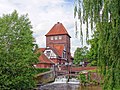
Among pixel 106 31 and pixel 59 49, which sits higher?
pixel 59 49

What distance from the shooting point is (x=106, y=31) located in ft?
16.0

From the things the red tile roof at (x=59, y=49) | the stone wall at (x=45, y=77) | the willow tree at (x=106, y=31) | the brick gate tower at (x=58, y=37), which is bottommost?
the stone wall at (x=45, y=77)

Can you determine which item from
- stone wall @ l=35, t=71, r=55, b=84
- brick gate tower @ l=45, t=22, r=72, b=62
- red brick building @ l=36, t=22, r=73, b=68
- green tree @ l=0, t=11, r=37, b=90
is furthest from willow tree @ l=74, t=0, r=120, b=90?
brick gate tower @ l=45, t=22, r=72, b=62

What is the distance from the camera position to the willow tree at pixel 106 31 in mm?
4676

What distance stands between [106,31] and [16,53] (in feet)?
43.4

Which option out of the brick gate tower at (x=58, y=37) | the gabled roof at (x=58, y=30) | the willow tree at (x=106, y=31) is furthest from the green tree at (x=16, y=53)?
the gabled roof at (x=58, y=30)

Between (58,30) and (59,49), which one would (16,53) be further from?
(58,30)

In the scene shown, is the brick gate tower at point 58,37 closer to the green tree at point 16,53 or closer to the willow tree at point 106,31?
the green tree at point 16,53

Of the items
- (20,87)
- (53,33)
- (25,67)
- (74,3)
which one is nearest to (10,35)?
(25,67)

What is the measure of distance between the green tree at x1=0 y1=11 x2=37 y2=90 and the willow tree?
38.2ft

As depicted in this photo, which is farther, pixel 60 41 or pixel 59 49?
pixel 60 41

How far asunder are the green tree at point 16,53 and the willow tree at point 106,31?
11633 millimetres

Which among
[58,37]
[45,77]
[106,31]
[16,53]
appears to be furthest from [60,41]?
[106,31]

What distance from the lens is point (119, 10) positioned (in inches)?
183
